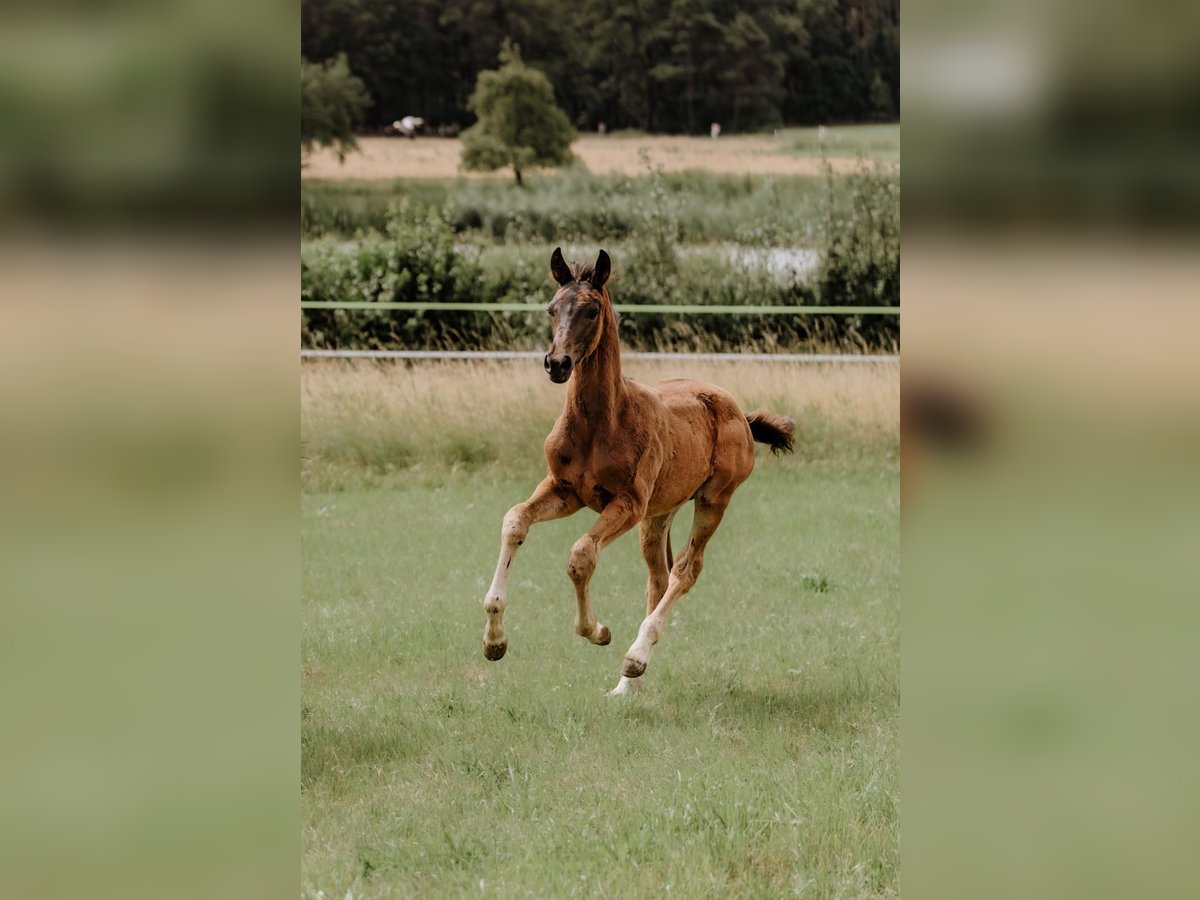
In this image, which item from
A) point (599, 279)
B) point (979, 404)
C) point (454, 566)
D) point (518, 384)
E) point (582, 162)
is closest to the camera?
point (979, 404)

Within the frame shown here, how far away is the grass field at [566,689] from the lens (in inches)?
169

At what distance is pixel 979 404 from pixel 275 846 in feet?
3.24

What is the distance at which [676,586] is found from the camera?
19.2 feet

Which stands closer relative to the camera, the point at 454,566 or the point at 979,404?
the point at 979,404

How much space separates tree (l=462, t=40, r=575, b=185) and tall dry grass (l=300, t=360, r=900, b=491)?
626 cm

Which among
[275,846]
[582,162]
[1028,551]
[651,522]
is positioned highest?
[582,162]

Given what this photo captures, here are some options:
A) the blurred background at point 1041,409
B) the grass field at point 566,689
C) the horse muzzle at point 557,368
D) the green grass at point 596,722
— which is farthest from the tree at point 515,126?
the blurred background at point 1041,409

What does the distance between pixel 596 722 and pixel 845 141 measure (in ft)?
45.9

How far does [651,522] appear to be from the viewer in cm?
634

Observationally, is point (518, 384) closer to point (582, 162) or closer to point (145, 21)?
point (582, 162)

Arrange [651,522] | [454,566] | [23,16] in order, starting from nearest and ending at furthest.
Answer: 1. [23,16]
2. [651,522]
3. [454,566]

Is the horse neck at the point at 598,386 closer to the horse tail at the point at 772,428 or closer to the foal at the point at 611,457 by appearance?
the foal at the point at 611,457

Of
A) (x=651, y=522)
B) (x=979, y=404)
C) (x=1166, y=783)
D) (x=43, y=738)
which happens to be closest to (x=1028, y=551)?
(x=979, y=404)

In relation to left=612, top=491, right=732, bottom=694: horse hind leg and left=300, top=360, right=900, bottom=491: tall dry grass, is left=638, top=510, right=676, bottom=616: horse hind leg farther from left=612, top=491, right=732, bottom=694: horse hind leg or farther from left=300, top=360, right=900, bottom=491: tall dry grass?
left=300, top=360, right=900, bottom=491: tall dry grass
